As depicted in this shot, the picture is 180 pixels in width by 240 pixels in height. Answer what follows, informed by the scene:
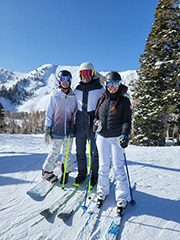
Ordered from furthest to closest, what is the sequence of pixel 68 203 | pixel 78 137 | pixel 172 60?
1. pixel 172 60
2. pixel 78 137
3. pixel 68 203

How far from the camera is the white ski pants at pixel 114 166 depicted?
4.03m

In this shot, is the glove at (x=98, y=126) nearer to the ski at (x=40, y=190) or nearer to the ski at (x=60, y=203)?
the ski at (x=60, y=203)

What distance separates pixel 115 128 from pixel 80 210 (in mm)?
1541

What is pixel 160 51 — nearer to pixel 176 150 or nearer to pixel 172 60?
pixel 172 60

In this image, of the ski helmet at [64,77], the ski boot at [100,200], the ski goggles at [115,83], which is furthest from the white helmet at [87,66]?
the ski boot at [100,200]

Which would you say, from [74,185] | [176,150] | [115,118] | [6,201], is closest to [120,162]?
[115,118]

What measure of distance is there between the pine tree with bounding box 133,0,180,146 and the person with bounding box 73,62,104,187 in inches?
452

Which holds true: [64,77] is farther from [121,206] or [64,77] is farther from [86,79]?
[121,206]

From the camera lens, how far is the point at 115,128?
13.2ft

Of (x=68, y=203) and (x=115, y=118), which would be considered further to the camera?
(x=68, y=203)

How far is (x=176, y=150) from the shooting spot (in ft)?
31.2

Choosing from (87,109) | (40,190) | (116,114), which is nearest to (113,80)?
(116,114)

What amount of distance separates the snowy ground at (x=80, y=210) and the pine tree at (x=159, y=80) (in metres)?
10.4

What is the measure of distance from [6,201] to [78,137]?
6.12 feet
